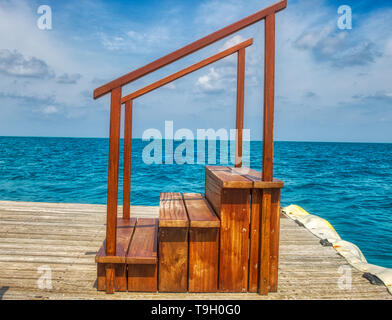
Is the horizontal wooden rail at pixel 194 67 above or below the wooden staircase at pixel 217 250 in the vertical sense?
above

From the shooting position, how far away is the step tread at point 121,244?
2.53 meters

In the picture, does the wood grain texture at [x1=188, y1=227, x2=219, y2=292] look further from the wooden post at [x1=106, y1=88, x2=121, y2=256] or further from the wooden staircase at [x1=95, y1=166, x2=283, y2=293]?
the wooden post at [x1=106, y1=88, x2=121, y2=256]

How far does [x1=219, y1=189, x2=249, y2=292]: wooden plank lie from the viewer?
263 centimetres

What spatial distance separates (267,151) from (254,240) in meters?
0.77

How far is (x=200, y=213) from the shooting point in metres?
2.87

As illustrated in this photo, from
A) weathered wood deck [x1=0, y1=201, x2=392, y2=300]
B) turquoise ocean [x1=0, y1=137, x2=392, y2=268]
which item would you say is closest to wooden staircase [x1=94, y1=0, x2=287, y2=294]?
weathered wood deck [x1=0, y1=201, x2=392, y2=300]

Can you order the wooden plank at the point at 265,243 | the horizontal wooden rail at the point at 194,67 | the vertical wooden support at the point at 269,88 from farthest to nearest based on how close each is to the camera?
the horizontal wooden rail at the point at 194,67, the wooden plank at the point at 265,243, the vertical wooden support at the point at 269,88

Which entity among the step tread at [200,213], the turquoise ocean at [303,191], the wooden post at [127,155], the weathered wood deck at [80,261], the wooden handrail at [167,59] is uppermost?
the wooden handrail at [167,59]

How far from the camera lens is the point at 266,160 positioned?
8.36ft

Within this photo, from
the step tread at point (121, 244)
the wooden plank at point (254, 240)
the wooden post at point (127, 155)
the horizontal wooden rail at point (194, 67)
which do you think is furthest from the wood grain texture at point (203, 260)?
the horizontal wooden rail at point (194, 67)

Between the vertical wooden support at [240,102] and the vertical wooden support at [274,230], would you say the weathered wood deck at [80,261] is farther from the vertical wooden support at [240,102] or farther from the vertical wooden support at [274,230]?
A: the vertical wooden support at [240,102]

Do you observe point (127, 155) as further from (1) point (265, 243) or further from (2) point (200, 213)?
(1) point (265, 243)

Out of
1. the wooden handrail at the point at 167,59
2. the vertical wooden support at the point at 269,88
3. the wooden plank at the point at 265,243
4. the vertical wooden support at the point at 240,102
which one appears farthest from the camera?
the vertical wooden support at the point at 240,102
